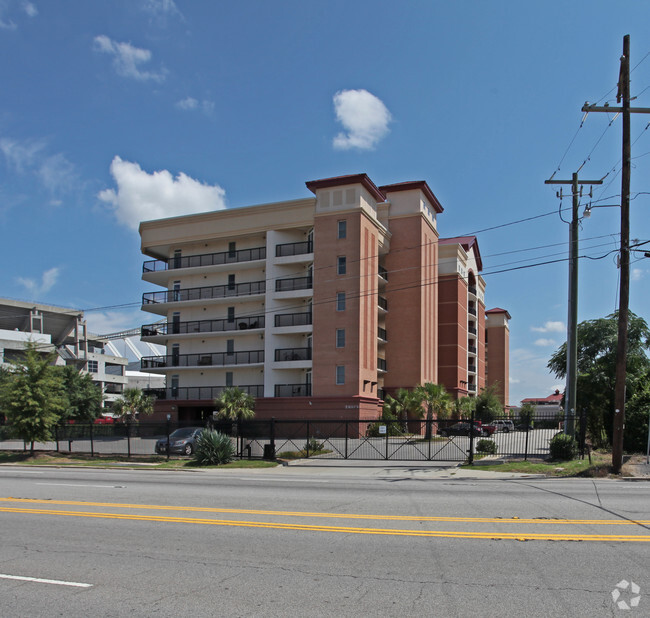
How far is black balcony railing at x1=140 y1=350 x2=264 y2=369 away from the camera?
49219 mm

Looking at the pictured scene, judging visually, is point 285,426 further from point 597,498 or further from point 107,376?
point 107,376

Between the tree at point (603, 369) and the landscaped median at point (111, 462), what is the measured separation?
17.2 metres

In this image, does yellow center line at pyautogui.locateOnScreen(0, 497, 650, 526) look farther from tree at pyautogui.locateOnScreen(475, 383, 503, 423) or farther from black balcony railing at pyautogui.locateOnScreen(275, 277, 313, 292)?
tree at pyautogui.locateOnScreen(475, 383, 503, 423)

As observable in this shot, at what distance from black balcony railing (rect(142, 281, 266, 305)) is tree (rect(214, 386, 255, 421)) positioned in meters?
10.2

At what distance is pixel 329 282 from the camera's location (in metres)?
46.9

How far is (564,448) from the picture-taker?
23734mm

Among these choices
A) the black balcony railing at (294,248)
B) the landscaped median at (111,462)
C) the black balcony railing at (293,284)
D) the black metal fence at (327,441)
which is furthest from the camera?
the black balcony railing at (294,248)

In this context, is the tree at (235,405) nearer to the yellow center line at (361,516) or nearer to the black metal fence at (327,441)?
the black metal fence at (327,441)

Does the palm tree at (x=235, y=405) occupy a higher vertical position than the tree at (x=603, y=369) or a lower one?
lower

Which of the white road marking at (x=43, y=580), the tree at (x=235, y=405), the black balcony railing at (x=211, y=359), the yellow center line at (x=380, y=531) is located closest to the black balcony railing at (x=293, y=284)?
the black balcony railing at (x=211, y=359)

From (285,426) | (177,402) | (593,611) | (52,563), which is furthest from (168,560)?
(177,402)

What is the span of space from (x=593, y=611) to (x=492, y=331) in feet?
319

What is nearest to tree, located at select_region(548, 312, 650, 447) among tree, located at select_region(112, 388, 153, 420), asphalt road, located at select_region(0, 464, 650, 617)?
asphalt road, located at select_region(0, 464, 650, 617)

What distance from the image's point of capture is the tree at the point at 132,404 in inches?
1923
